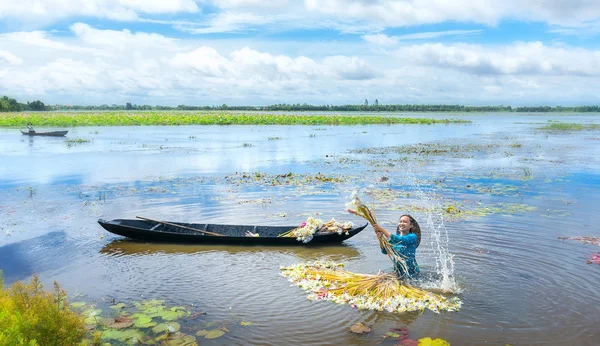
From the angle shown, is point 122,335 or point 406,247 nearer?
point 122,335

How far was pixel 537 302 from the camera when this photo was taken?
8.40m

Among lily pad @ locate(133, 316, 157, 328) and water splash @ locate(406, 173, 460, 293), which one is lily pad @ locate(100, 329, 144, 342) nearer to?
lily pad @ locate(133, 316, 157, 328)

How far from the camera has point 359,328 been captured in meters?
7.44

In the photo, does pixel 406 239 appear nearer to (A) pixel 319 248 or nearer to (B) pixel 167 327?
(A) pixel 319 248

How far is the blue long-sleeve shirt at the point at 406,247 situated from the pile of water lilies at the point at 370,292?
1.15ft

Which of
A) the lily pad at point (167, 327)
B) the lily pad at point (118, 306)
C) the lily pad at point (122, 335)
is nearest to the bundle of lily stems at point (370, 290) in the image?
the lily pad at point (167, 327)

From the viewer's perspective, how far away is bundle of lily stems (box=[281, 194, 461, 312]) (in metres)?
8.15

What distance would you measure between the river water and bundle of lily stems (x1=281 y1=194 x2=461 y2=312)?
0.65 ft

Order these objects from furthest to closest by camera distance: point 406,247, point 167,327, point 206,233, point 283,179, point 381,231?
1. point 283,179
2. point 206,233
3. point 406,247
4. point 381,231
5. point 167,327

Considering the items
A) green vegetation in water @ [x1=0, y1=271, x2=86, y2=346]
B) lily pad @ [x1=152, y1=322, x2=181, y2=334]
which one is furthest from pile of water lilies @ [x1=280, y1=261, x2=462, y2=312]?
green vegetation in water @ [x1=0, y1=271, x2=86, y2=346]

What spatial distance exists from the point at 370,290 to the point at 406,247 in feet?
3.61

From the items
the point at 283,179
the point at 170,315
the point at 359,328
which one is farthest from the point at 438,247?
the point at 283,179

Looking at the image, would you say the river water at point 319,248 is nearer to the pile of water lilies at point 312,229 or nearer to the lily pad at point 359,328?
the lily pad at point 359,328

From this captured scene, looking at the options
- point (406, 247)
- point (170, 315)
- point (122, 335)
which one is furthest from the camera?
point (406, 247)
